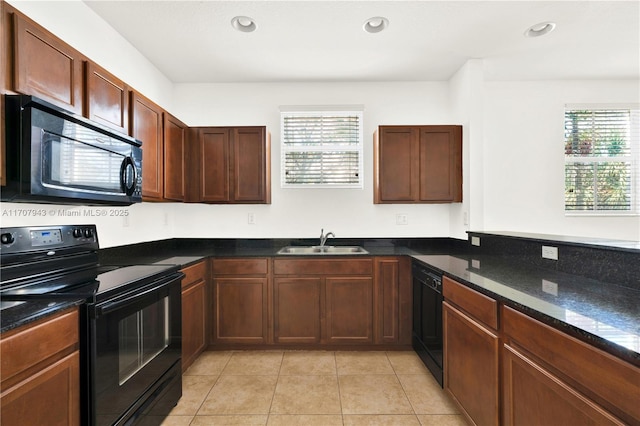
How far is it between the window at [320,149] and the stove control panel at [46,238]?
5.95 ft

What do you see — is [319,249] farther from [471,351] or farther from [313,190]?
[471,351]

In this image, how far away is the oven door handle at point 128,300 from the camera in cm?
130

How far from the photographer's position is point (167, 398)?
185 centimetres

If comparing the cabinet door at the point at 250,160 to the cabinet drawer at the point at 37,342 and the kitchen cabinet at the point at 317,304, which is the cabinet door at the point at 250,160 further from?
the cabinet drawer at the point at 37,342

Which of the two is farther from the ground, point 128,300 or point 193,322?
point 128,300

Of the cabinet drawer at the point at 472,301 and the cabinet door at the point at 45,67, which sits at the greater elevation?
Result: the cabinet door at the point at 45,67

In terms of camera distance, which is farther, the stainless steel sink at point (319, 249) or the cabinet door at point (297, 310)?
the stainless steel sink at point (319, 249)

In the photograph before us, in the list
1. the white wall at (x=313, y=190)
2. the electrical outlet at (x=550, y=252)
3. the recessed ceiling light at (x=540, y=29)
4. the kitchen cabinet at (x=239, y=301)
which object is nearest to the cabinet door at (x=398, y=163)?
the white wall at (x=313, y=190)

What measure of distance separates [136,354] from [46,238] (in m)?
0.81

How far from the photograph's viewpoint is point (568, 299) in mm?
1283

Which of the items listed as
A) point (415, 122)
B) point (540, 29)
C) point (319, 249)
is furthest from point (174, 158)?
point (540, 29)

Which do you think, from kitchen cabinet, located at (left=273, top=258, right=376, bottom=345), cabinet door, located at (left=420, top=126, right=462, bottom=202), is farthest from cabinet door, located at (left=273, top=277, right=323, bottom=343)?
cabinet door, located at (left=420, top=126, right=462, bottom=202)

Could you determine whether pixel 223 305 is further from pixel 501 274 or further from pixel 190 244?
pixel 501 274

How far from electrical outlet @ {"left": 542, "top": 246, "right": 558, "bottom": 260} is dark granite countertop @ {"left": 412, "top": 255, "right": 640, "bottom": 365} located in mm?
87
